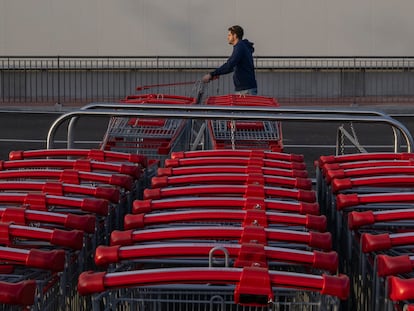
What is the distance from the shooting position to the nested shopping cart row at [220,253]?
2836 millimetres

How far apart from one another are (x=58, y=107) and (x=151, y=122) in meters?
16.4

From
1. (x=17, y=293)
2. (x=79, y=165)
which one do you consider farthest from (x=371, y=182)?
(x=17, y=293)

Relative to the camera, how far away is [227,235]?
129 inches

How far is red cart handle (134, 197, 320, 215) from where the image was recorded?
368cm

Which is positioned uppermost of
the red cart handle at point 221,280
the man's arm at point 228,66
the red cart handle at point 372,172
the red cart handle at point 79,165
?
the man's arm at point 228,66

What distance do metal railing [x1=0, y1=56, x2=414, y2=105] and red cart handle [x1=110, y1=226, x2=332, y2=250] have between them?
75.7ft

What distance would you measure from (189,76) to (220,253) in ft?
77.2

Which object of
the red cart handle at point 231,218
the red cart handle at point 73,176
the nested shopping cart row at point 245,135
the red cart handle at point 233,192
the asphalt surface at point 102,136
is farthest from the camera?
the asphalt surface at point 102,136

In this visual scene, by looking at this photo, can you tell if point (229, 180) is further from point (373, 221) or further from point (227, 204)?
point (373, 221)

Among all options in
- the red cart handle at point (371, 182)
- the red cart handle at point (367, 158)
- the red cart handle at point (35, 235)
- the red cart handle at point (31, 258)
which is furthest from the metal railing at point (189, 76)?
the red cart handle at point (31, 258)

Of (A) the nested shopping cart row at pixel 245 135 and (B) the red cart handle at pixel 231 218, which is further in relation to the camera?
(A) the nested shopping cart row at pixel 245 135

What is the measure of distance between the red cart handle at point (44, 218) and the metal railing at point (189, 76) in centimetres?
2281

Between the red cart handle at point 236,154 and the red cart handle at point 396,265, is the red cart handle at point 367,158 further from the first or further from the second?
the red cart handle at point 396,265
